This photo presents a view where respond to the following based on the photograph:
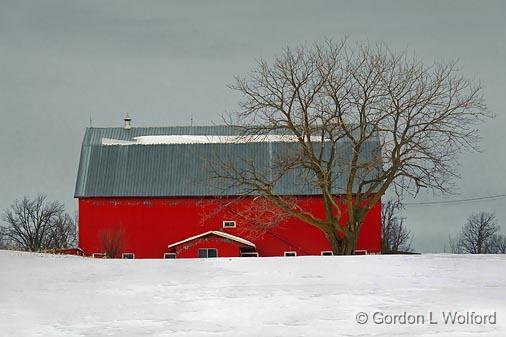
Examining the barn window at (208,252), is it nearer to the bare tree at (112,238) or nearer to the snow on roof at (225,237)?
the snow on roof at (225,237)

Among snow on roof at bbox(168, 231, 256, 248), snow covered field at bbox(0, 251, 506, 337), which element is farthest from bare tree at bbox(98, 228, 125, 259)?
snow covered field at bbox(0, 251, 506, 337)

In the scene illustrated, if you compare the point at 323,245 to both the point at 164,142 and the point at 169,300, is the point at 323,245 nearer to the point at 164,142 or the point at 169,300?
the point at 164,142

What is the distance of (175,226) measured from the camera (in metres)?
47.3

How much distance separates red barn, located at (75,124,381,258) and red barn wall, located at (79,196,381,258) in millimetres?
50

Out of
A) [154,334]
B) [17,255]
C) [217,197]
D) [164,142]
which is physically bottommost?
[154,334]

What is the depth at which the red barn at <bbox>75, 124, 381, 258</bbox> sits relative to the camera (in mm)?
46250

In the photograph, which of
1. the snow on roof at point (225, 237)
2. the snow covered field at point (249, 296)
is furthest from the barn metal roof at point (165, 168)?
the snow covered field at point (249, 296)

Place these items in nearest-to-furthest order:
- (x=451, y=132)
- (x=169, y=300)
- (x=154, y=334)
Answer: (x=154, y=334), (x=169, y=300), (x=451, y=132)

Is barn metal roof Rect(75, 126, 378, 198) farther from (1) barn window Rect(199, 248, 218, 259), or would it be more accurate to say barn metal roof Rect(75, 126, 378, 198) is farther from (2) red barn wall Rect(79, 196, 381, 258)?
(1) barn window Rect(199, 248, 218, 259)

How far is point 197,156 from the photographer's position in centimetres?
4994

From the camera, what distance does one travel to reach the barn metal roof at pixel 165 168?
157 ft

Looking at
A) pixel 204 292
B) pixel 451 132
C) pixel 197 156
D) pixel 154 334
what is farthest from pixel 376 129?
pixel 154 334

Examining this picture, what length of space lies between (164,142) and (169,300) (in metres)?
38.6

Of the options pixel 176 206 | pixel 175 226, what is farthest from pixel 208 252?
pixel 176 206
